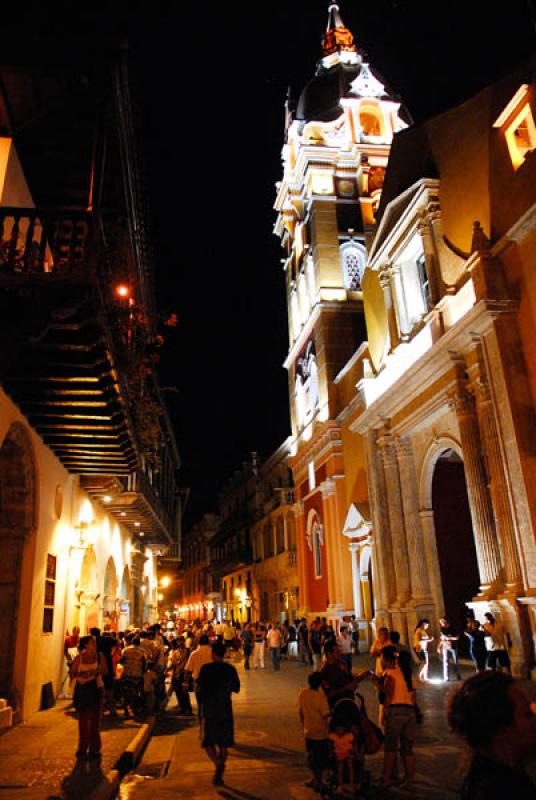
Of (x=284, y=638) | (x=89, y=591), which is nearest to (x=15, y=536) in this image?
(x=89, y=591)

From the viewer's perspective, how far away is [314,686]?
→ 22.0 feet

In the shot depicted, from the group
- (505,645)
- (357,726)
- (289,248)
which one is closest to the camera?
(357,726)

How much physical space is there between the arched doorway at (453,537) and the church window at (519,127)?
834 centimetres

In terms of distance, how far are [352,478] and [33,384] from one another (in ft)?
62.0

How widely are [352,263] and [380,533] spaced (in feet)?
53.4

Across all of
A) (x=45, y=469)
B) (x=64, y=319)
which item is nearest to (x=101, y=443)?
(x=45, y=469)

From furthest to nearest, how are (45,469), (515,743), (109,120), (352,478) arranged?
(352,478), (45,469), (109,120), (515,743)

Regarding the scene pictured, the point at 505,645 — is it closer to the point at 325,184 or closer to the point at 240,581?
the point at 325,184

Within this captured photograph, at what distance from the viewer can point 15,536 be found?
11.3 m

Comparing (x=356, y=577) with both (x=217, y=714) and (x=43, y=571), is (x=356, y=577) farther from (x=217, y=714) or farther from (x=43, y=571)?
Result: (x=217, y=714)

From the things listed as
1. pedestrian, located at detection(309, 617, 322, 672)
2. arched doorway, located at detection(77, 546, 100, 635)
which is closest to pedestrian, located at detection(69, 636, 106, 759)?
arched doorway, located at detection(77, 546, 100, 635)

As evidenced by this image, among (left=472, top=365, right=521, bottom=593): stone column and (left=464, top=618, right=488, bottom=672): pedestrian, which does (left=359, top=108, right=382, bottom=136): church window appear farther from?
(left=464, top=618, right=488, bottom=672): pedestrian

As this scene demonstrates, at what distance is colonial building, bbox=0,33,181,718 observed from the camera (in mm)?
8031

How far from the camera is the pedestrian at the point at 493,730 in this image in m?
2.23
